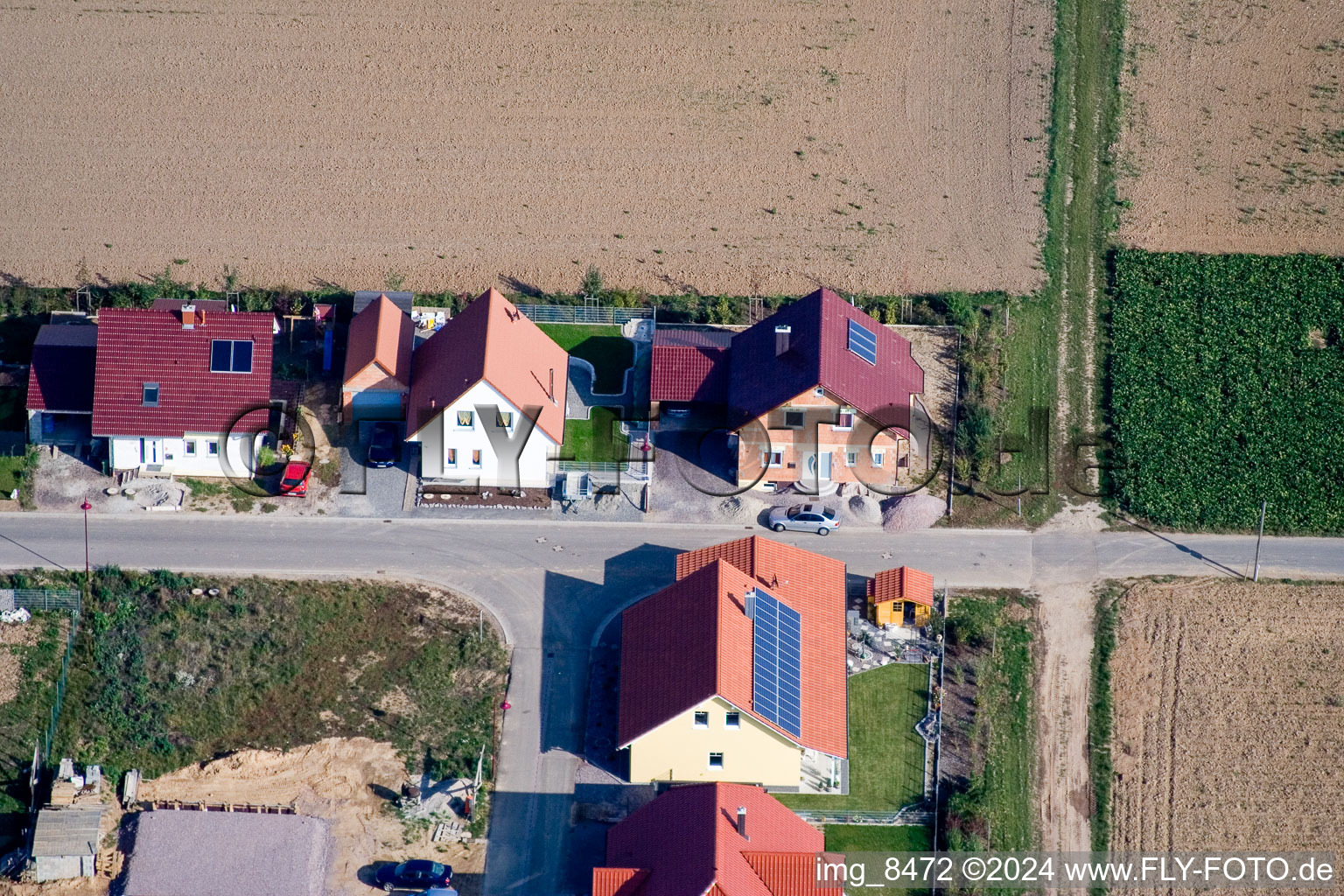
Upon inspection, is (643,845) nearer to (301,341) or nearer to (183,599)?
(183,599)

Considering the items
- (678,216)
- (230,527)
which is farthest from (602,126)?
(230,527)

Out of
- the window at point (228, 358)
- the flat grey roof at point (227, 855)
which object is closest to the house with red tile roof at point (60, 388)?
the window at point (228, 358)

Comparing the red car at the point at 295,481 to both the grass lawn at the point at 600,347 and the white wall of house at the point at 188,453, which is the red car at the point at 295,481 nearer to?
the white wall of house at the point at 188,453

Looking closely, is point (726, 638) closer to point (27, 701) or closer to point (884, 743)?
point (884, 743)

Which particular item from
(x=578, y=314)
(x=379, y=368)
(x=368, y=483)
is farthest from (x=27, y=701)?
(x=578, y=314)

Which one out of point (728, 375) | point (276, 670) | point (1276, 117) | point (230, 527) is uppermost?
point (1276, 117)

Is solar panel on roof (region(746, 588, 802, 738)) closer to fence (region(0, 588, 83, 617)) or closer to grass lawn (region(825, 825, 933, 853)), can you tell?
grass lawn (region(825, 825, 933, 853))
